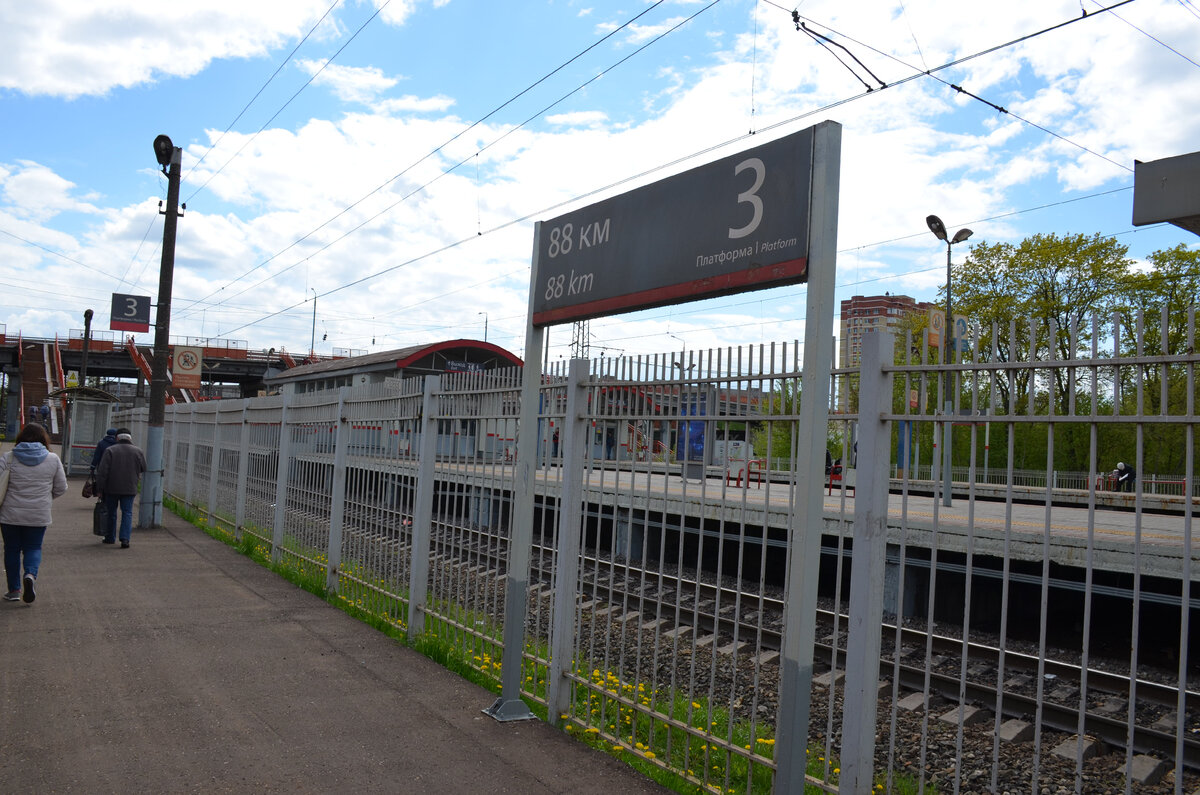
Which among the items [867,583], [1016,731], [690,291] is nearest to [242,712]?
[690,291]

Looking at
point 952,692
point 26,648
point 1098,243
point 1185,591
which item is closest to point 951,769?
point 952,692

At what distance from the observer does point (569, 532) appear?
17.6 ft

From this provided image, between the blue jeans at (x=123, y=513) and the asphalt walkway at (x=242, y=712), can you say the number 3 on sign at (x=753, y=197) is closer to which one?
the asphalt walkway at (x=242, y=712)

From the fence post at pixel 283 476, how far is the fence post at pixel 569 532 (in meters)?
6.46

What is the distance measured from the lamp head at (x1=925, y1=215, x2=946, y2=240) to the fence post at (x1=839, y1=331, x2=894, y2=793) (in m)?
18.2

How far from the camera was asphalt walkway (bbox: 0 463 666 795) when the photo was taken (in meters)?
4.48

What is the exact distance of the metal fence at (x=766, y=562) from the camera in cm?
342

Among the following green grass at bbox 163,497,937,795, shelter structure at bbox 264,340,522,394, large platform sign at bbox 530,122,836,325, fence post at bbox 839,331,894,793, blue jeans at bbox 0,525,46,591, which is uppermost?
shelter structure at bbox 264,340,522,394

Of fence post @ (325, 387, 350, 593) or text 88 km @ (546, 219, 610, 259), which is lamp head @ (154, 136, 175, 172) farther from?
text 88 km @ (546, 219, 610, 259)

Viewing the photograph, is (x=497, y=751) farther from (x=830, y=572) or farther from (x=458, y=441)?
(x=830, y=572)

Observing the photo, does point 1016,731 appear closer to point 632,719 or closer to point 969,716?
point 969,716

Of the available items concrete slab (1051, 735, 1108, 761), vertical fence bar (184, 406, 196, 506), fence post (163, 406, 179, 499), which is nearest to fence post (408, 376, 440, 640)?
concrete slab (1051, 735, 1108, 761)

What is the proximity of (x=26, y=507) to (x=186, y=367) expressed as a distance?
14.9 meters

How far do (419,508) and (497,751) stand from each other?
2.74 m
